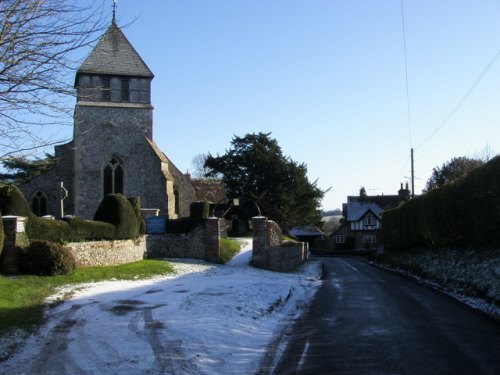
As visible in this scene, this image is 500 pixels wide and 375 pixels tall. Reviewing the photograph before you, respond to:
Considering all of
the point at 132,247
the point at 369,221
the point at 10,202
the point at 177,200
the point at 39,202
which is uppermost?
the point at 177,200

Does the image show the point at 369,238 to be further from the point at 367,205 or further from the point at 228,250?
the point at 228,250

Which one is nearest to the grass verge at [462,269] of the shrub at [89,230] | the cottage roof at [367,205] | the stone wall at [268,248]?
the stone wall at [268,248]

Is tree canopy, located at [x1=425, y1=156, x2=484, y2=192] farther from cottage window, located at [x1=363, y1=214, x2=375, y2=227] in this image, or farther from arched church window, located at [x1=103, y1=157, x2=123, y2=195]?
arched church window, located at [x1=103, y1=157, x2=123, y2=195]

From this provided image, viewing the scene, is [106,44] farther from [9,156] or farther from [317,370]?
[317,370]

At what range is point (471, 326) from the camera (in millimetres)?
11617

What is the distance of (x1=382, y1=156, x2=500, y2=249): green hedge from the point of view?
65.2 ft

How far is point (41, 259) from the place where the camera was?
697 inches

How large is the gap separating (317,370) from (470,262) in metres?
14.2

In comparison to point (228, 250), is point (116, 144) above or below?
above

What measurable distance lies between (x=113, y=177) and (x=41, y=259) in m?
→ 23.4

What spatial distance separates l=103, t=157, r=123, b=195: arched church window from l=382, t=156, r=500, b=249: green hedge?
67.2 feet

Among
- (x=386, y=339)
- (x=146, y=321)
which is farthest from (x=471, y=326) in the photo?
(x=146, y=321)

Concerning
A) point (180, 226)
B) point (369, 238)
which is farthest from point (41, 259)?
point (369, 238)

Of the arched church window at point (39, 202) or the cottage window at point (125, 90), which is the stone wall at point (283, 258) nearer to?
the cottage window at point (125, 90)
